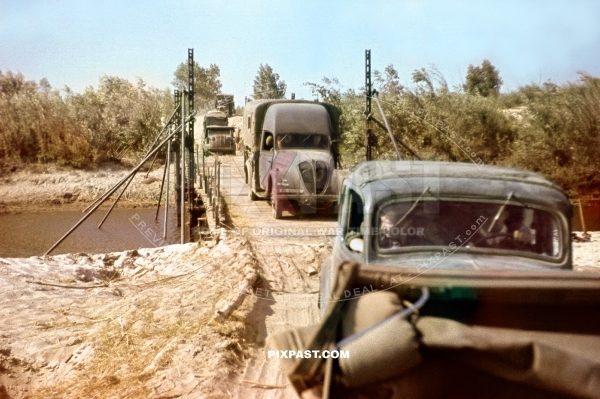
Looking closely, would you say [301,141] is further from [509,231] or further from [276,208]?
[509,231]

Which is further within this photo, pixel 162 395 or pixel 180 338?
pixel 180 338

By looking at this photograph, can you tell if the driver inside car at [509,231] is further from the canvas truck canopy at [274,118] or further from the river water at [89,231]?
the river water at [89,231]

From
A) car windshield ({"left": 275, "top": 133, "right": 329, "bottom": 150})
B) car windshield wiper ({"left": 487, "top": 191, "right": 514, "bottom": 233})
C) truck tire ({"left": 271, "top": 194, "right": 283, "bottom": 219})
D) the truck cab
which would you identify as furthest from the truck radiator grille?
the truck cab

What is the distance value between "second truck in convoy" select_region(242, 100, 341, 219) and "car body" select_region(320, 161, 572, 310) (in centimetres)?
711

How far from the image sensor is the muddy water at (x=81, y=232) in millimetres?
17750

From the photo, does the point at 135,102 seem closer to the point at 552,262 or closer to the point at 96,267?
the point at 96,267

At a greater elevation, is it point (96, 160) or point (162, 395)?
point (96, 160)

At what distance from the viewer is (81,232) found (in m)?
Result: 19.7

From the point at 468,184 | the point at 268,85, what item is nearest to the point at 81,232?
the point at 268,85

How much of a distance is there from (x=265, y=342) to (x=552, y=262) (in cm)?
301

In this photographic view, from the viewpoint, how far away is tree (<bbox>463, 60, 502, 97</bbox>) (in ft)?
73.1

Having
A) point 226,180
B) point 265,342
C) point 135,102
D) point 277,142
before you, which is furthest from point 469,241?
point 135,102

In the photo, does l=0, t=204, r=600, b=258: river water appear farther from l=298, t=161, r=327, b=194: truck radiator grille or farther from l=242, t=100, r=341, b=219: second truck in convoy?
l=298, t=161, r=327, b=194: truck radiator grille

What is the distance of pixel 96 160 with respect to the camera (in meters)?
28.1
